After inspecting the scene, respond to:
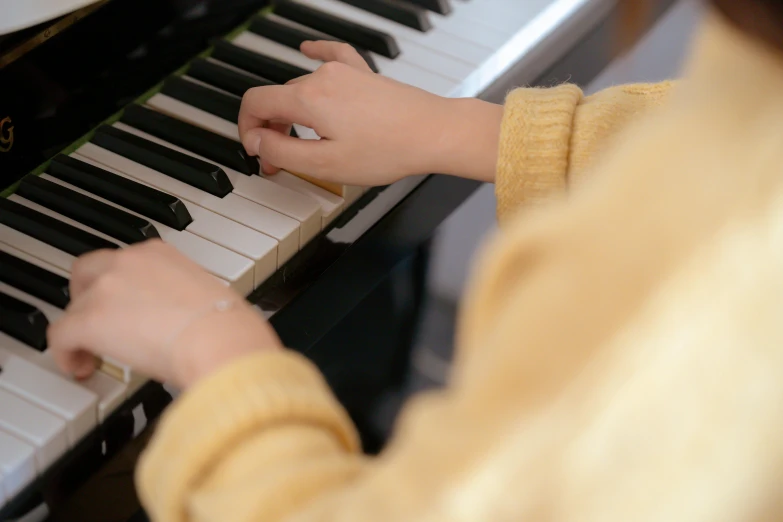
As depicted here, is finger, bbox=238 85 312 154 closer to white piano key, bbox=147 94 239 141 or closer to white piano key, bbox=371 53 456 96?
white piano key, bbox=147 94 239 141

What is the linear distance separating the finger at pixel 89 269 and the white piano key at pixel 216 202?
17 cm

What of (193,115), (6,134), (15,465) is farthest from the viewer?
(193,115)

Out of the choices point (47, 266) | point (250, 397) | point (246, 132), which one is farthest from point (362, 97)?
point (250, 397)

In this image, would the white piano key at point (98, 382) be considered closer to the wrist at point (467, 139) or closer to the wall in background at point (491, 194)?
the wrist at point (467, 139)

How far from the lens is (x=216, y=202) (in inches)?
38.0

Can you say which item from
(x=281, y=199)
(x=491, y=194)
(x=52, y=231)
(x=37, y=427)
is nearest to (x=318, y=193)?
(x=281, y=199)

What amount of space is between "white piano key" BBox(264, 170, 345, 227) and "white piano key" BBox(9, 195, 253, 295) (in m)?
0.11

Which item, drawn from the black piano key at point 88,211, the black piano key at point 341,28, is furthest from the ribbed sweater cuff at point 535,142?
the black piano key at point 88,211

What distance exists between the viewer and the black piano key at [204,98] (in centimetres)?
107

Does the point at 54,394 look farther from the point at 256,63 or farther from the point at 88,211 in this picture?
the point at 256,63

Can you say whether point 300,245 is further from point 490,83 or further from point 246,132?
point 490,83

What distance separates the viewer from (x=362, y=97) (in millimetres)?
990

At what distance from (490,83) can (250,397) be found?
0.66 m

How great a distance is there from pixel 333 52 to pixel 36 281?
0.40 metres
